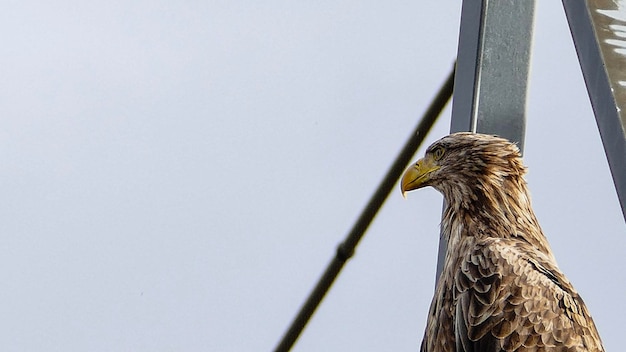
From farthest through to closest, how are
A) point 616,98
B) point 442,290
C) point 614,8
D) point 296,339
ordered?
point 296,339, point 442,290, point 614,8, point 616,98

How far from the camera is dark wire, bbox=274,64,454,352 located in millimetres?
4859

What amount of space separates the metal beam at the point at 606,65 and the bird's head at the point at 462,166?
2.23 feet

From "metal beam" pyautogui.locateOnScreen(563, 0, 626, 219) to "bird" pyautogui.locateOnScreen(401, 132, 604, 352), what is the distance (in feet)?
2.01

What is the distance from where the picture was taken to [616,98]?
3.66 m

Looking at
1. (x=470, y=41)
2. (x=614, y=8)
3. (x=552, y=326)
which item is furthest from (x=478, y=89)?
(x=552, y=326)

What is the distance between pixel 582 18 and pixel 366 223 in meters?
1.47

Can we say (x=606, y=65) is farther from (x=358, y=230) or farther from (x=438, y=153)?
(x=358, y=230)

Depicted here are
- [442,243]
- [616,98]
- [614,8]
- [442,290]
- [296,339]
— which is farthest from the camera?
[296,339]

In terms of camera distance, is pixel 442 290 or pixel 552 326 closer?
pixel 552 326

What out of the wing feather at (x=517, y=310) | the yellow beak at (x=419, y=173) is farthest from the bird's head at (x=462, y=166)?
the wing feather at (x=517, y=310)

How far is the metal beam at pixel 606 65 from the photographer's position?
11.8ft

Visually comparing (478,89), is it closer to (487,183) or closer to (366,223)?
(487,183)

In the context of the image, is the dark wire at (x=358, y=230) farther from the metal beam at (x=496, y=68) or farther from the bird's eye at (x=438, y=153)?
the metal beam at (x=496, y=68)

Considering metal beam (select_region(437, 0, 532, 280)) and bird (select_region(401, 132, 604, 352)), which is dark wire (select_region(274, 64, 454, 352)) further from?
metal beam (select_region(437, 0, 532, 280))
